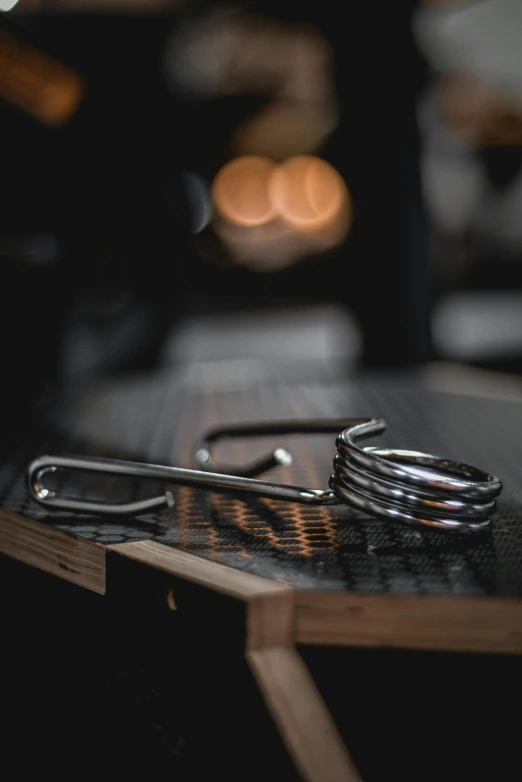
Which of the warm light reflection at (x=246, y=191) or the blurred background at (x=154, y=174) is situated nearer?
the blurred background at (x=154, y=174)

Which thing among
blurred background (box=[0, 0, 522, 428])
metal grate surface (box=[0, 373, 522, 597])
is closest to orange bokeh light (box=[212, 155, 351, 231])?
blurred background (box=[0, 0, 522, 428])

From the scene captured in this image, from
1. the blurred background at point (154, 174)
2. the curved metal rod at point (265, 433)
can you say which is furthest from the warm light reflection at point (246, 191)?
the curved metal rod at point (265, 433)

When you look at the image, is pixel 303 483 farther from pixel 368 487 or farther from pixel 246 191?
pixel 246 191

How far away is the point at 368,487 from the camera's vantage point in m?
0.63

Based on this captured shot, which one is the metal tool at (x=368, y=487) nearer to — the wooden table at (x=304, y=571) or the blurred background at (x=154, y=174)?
the wooden table at (x=304, y=571)

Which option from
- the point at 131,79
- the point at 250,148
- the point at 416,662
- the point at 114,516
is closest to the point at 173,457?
the point at 114,516

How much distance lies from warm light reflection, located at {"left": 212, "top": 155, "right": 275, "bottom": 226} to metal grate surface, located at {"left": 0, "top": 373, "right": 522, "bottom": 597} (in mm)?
7578

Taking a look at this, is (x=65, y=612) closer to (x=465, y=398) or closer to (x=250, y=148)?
(x=465, y=398)

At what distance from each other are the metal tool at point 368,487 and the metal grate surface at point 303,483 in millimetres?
16

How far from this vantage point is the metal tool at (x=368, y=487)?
0.61m

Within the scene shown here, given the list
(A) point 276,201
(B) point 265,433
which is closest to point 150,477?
(B) point 265,433

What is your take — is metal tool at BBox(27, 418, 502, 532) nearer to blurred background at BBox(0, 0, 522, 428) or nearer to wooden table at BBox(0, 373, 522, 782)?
wooden table at BBox(0, 373, 522, 782)

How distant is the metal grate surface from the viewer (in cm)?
57

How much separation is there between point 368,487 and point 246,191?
8.79m
